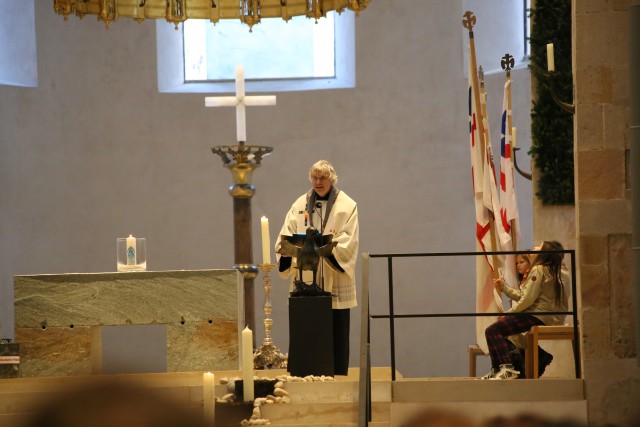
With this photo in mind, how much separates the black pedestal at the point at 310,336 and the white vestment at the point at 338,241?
515 millimetres

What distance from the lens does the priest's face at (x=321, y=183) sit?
26.8ft

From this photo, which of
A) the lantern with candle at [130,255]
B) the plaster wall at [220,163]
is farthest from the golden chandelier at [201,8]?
the plaster wall at [220,163]

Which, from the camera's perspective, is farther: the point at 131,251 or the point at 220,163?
the point at 220,163

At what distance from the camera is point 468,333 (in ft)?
41.1

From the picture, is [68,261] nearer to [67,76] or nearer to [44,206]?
[44,206]

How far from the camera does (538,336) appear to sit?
709cm

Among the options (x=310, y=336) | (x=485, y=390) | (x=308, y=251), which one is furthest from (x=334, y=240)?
(x=485, y=390)

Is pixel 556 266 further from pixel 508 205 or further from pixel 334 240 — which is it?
pixel 334 240

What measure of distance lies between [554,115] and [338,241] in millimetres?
2485

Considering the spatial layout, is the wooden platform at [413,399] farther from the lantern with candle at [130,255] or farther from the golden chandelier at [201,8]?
the golden chandelier at [201,8]

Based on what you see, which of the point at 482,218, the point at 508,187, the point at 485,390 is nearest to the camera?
the point at 485,390

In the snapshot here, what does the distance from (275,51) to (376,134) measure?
76.9 inches

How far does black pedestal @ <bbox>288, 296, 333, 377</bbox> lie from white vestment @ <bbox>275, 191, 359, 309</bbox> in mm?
515

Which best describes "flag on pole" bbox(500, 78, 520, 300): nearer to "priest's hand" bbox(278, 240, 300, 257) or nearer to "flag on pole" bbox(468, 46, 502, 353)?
"flag on pole" bbox(468, 46, 502, 353)
